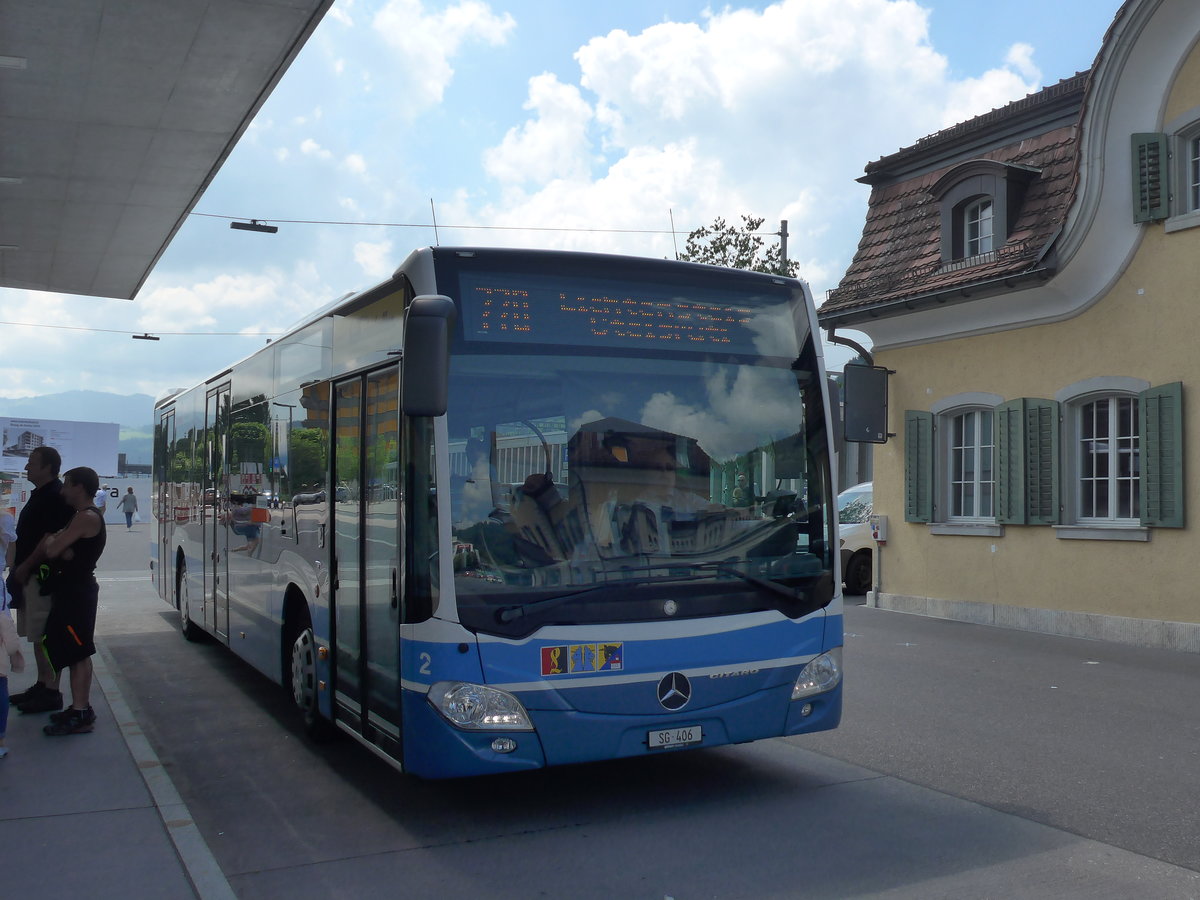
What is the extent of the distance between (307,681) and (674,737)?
2.89m

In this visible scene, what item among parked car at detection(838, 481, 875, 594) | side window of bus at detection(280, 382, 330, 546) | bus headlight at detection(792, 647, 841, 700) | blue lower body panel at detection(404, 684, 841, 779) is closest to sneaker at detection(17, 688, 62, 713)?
side window of bus at detection(280, 382, 330, 546)

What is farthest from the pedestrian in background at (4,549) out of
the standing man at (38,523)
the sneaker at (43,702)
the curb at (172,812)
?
the curb at (172,812)

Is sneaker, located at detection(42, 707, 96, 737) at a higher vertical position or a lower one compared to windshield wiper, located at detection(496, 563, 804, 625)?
lower

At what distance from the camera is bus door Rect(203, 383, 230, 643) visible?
34.8 feet

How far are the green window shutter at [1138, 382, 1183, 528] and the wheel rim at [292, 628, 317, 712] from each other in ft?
31.5

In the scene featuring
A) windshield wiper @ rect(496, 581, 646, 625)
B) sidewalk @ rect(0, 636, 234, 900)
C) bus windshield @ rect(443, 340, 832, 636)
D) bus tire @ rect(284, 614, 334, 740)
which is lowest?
sidewalk @ rect(0, 636, 234, 900)

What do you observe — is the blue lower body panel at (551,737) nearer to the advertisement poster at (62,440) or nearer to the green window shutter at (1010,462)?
the green window shutter at (1010,462)

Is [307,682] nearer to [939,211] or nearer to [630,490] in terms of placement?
[630,490]

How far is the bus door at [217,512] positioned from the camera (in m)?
10.6

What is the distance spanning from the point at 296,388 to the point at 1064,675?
7458mm

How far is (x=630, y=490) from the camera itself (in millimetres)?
5984

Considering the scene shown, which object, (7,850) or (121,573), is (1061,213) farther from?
(121,573)

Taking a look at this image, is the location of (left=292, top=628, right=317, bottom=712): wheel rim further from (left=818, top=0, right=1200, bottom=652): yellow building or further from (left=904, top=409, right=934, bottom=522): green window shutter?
(left=904, top=409, right=934, bottom=522): green window shutter

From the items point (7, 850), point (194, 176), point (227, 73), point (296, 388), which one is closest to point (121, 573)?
point (194, 176)
